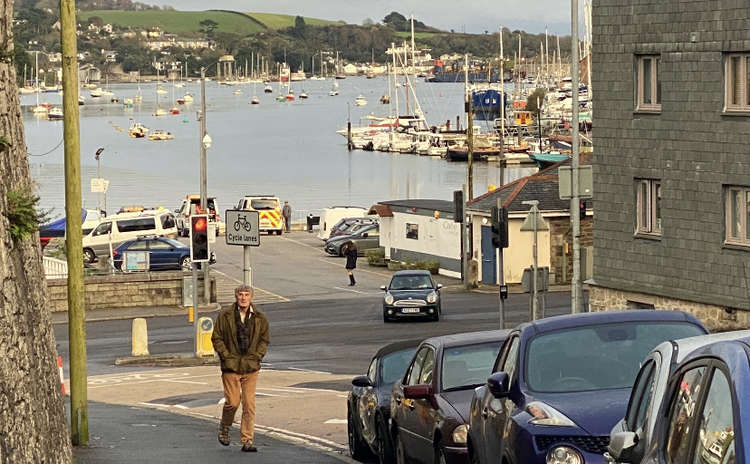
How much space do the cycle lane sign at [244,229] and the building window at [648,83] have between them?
13.5 metres

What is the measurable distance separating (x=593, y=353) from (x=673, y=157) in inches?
1100

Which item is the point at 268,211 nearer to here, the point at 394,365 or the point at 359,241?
the point at 359,241

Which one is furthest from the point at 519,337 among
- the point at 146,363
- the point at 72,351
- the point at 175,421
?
the point at 146,363

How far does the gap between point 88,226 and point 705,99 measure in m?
36.4

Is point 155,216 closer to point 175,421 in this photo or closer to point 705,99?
point 705,99

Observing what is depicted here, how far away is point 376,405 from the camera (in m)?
17.6

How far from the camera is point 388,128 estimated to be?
638 feet

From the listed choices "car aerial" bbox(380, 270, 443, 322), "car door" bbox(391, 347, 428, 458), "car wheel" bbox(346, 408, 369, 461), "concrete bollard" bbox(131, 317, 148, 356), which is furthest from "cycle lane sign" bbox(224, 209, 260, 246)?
"car door" bbox(391, 347, 428, 458)

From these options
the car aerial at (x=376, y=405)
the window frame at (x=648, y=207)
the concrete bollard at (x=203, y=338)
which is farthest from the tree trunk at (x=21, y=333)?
the window frame at (x=648, y=207)

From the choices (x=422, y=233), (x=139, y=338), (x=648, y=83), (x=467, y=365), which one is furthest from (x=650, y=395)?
(x=422, y=233)

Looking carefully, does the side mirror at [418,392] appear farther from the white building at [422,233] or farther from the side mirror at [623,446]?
the white building at [422,233]

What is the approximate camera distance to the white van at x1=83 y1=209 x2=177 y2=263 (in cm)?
6462

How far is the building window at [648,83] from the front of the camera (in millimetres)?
40406

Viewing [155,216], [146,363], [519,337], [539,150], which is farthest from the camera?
[539,150]
